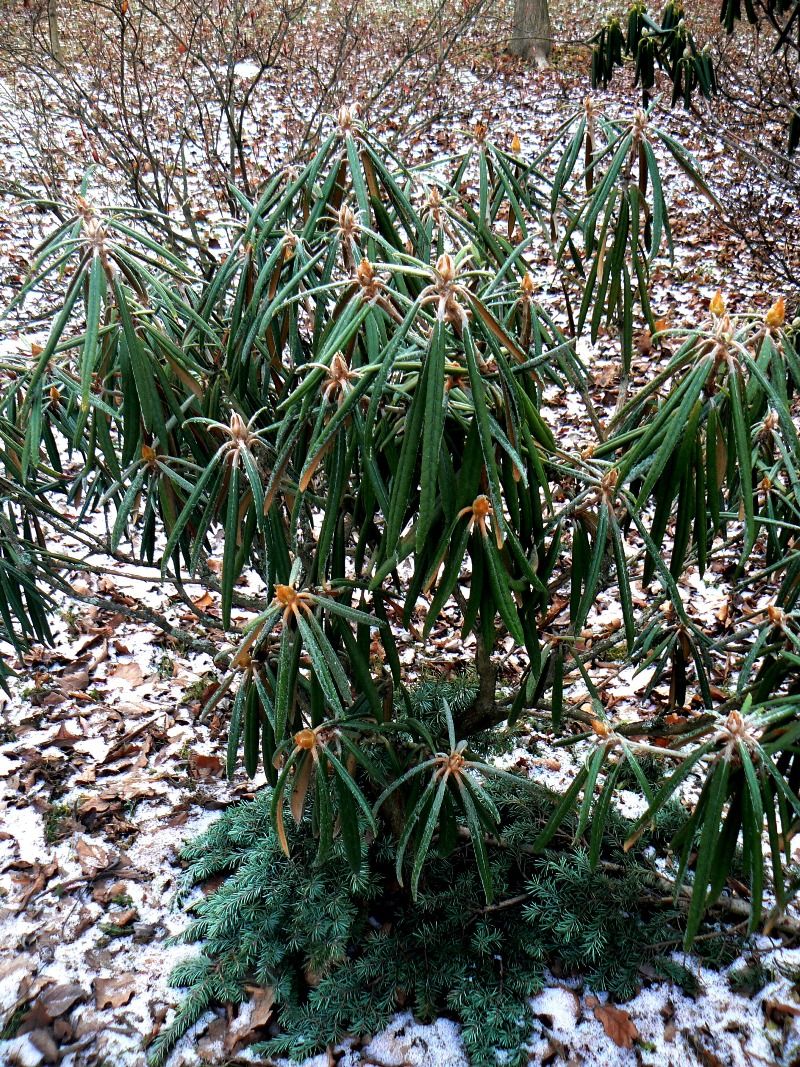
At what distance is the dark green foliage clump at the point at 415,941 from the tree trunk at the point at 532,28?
8.48 metres

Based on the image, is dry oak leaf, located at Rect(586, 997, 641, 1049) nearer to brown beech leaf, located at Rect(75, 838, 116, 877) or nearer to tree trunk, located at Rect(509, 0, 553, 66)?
brown beech leaf, located at Rect(75, 838, 116, 877)

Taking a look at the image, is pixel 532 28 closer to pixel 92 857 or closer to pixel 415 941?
pixel 92 857

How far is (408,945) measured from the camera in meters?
1.73

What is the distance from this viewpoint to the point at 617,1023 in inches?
65.4

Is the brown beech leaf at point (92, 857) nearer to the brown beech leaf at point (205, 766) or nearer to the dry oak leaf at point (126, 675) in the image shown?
the brown beech leaf at point (205, 766)

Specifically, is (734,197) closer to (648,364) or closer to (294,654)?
(648,364)

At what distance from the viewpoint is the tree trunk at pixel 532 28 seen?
26.9 ft

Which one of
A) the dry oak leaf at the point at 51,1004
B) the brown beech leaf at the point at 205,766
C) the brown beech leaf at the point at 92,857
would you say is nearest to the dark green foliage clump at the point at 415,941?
the dry oak leaf at the point at 51,1004

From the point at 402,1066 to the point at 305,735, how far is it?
2.72 feet

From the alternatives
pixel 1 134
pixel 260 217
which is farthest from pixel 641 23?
pixel 1 134

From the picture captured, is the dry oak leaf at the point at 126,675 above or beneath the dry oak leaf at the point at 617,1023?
above

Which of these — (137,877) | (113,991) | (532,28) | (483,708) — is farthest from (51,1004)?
(532,28)

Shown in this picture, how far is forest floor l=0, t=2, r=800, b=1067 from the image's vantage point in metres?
1.65

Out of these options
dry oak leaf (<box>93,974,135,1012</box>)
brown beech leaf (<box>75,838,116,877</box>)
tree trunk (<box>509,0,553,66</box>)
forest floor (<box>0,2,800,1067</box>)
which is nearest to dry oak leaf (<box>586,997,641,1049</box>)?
forest floor (<box>0,2,800,1067</box>)
